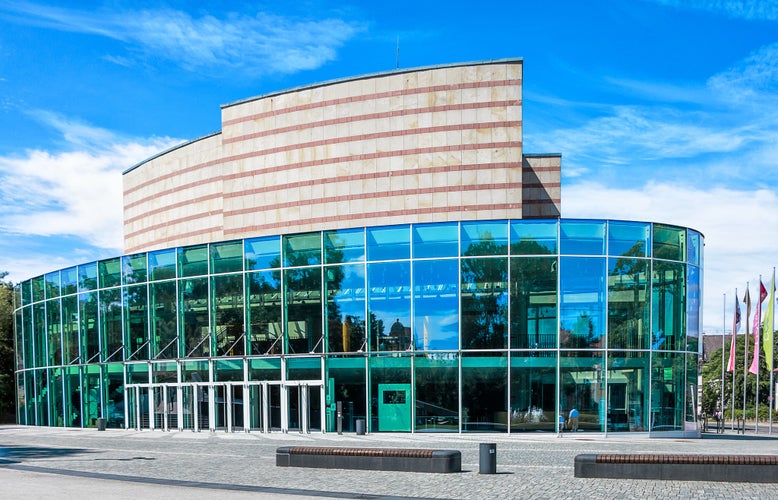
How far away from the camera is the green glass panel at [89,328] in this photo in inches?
1812

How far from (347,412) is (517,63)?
21439 mm

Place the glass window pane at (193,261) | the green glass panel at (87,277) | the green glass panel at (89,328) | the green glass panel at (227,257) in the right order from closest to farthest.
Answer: the green glass panel at (227,257) → the glass window pane at (193,261) → the green glass panel at (89,328) → the green glass panel at (87,277)

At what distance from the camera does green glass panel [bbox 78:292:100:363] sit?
4603 centimetres

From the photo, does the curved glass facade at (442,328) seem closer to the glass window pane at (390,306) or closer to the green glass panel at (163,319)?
the glass window pane at (390,306)

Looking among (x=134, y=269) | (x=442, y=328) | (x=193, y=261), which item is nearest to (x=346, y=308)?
(x=442, y=328)

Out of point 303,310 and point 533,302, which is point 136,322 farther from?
point 533,302

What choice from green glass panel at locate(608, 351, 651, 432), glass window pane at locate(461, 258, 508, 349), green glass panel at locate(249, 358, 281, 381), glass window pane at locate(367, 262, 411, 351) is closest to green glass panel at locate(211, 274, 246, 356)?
green glass panel at locate(249, 358, 281, 381)

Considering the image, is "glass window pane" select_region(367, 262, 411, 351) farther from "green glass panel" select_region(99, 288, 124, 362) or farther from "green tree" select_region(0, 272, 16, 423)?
"green tree" select_region(0, 272, 16, 423)

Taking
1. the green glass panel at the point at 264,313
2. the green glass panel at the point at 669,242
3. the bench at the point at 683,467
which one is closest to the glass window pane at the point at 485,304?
the green glass panel at the point at 669,242

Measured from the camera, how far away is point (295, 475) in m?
20.2

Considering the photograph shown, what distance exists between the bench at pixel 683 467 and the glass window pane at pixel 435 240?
59.0ft

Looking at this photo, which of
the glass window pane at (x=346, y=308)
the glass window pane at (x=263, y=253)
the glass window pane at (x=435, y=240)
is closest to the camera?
the glass window pane at (x=435, y=240)

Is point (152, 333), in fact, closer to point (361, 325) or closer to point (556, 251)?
point (361, 325)

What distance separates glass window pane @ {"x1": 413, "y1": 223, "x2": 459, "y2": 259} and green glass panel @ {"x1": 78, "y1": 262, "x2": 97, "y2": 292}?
65.2 feet
